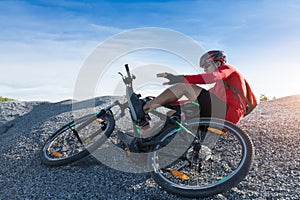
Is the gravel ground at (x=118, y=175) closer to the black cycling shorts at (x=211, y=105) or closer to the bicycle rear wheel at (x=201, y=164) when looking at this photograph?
the bicycle rear wheel at (x=201, y=164)

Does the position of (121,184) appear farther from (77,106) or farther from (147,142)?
(77,106)

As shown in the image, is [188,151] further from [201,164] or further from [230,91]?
[230,91]

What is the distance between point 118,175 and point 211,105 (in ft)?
5.86

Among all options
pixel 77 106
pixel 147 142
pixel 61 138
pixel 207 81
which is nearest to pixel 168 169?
pixel 147 142

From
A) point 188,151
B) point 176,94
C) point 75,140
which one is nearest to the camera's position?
point 188,151

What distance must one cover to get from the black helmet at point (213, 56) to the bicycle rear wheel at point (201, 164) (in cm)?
113

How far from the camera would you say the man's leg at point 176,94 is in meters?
4.60

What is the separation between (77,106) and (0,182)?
15.4ft

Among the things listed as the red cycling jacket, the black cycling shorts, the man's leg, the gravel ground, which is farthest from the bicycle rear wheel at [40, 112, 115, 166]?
the red cycling jacket

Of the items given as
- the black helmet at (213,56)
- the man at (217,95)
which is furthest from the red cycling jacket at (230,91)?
the black helmet at (213,56)

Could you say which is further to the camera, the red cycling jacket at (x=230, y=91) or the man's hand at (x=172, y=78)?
the red cycling jacket at (x=230, y=91)

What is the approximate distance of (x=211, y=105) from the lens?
15.3ft

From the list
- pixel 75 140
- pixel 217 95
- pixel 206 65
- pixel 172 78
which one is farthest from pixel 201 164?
pixel 75 140

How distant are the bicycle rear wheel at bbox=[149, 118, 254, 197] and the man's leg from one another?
45 cm
